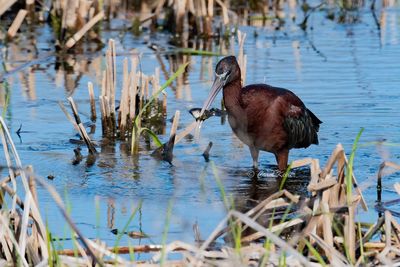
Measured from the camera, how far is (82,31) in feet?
38.5

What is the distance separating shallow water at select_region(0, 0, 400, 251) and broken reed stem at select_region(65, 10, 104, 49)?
0.77 ft

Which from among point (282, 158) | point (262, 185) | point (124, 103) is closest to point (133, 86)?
point (124, 103)

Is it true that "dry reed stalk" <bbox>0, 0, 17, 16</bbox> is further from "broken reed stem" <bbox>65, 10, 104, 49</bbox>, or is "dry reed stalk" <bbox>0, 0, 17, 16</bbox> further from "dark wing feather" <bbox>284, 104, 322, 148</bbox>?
"dark wing feather" <bbox>284, 104, 322, 148</bbox>

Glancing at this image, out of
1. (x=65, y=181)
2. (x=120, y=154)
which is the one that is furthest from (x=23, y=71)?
(x=65, y=181)

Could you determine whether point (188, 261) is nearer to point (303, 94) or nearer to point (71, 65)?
point (303, 94)

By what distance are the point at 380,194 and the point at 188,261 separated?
2.21 m

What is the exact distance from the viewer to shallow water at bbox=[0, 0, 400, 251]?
6492mm

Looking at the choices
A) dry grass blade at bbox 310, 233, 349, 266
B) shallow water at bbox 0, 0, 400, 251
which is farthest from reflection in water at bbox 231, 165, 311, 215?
dry grass blade at bbox 310, 233, 349, 266

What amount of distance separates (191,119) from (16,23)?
13.6ft

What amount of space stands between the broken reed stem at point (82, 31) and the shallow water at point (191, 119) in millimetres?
234

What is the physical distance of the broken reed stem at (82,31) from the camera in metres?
11.6

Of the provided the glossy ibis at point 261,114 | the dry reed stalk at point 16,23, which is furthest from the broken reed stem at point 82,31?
the glossy ibis at point 261,114

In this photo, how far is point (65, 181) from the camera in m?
7.27

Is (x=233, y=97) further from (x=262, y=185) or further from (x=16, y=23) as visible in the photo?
(x=16, y=23)
